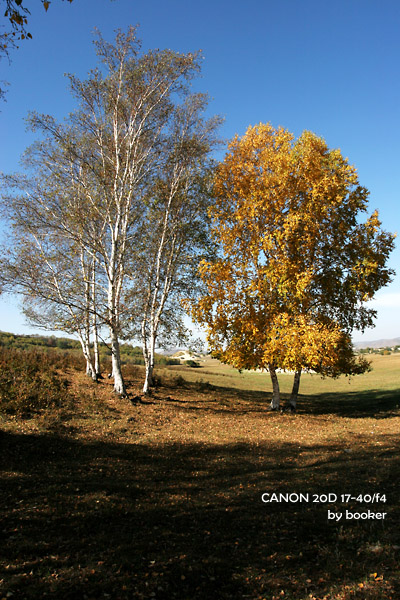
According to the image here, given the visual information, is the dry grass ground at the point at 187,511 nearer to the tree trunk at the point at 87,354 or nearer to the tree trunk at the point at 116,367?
the tree trunk at the point at 116,367

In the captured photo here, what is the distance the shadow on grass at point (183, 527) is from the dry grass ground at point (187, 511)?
26mm

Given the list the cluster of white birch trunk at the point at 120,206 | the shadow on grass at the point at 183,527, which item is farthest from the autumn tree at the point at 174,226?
the shadow on grass at the point at 183,527

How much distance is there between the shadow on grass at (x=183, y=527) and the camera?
15.0 feet

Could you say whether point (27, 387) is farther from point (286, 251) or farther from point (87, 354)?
point (286, 251)

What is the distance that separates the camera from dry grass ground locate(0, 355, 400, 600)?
462 centimetres

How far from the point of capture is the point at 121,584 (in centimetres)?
454

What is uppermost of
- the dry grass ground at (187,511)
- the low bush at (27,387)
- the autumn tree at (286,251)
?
the autumn tree at (286,251)

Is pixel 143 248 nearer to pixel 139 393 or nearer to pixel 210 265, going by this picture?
pixel 210 265

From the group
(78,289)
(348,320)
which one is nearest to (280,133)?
(348,320)

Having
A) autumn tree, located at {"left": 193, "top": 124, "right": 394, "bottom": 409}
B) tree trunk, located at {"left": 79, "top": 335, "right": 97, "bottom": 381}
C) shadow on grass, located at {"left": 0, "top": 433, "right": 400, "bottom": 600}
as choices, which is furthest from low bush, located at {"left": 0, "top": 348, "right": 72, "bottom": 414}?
autumn tree, located at {"left": 193, "top": 124, "right": 394, "bottom": 409}

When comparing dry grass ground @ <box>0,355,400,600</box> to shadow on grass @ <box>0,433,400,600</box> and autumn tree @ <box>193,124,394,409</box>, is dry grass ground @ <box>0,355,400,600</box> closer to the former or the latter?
shadow on grass @ <box>0,433,400,600</box>

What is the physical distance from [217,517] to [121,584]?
268 centimetres

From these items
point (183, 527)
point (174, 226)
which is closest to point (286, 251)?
point (174, 226)

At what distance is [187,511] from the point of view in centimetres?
702
